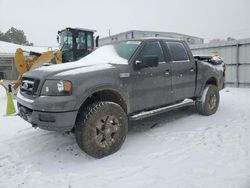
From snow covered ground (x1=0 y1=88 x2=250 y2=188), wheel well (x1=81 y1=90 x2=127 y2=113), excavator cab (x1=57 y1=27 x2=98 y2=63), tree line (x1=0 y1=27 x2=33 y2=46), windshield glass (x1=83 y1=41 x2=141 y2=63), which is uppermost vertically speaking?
tree line (x1=0 y1=27 x2=33 y2=46)

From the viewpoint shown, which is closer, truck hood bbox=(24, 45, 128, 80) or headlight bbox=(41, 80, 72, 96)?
headlight bbox=(41, 80, 72, 96)

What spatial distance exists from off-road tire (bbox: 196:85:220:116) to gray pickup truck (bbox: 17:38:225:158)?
1.99 ft

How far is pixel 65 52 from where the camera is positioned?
13.2 metres

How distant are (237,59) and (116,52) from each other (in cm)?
994

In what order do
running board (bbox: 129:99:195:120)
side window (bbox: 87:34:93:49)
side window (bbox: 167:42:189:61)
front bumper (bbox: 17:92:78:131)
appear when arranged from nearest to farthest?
front bumper (bbox: 17:92:78:131)
running board (bbox: 129:99:195:120)
side window (bbox: 167:42:189:61)
side window (bbox: 87:34:93:49)

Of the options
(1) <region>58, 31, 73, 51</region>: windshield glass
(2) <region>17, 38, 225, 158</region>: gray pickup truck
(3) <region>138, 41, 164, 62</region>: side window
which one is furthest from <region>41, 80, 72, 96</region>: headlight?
(1) <region>58, 31, 73, 51</region>: windshield glass

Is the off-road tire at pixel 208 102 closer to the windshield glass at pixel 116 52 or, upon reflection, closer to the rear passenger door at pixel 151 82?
the rear passenger door at pixel 151 82

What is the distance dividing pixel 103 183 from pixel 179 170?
1.07 metres

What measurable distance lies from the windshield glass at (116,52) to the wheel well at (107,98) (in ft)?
2.18

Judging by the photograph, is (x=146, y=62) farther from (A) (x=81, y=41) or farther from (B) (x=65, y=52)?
(A) (x=81, y=41)

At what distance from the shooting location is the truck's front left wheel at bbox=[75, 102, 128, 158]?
3.94 metres

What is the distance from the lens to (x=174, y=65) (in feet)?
18.2

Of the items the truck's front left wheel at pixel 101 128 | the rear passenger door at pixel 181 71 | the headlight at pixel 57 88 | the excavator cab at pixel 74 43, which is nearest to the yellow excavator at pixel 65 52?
the excavator cab at pixel 74 43

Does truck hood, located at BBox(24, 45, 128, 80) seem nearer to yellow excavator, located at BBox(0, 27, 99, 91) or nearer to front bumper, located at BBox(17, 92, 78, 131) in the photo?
front bumper, located at BBox(17, 92, 78, 131)
